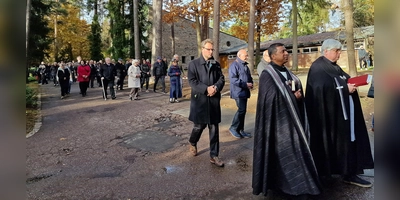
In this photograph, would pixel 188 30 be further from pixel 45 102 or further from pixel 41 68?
pixel 45 102

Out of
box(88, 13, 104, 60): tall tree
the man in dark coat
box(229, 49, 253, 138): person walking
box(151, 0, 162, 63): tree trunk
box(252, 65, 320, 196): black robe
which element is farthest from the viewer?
box(88, 13, 104, 60): tall tree

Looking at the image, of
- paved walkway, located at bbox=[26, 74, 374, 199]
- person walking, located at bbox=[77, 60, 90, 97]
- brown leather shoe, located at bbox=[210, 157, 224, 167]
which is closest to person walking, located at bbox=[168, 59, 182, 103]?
paved walkway, located at bbox=[26, 74, 374, 199]

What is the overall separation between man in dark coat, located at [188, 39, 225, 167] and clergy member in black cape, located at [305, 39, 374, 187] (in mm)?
1591

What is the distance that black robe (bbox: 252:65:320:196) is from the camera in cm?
338

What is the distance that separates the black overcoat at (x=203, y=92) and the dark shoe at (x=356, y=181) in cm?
215

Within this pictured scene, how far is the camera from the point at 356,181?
4.03 m

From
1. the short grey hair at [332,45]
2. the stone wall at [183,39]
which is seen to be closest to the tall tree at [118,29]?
the stone wall at [183,39]

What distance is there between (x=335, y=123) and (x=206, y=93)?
205 centimetres

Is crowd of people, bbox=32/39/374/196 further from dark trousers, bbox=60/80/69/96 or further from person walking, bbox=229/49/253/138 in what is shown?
dark trousers, bbox=60/80/69/96

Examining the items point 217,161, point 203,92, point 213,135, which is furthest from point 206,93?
point 217,161

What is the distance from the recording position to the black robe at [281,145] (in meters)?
3.38

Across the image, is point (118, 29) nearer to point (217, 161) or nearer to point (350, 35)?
point (350, 35)

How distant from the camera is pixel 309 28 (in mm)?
51250

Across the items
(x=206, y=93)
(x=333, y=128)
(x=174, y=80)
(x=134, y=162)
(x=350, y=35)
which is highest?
(x=350, y=35)
